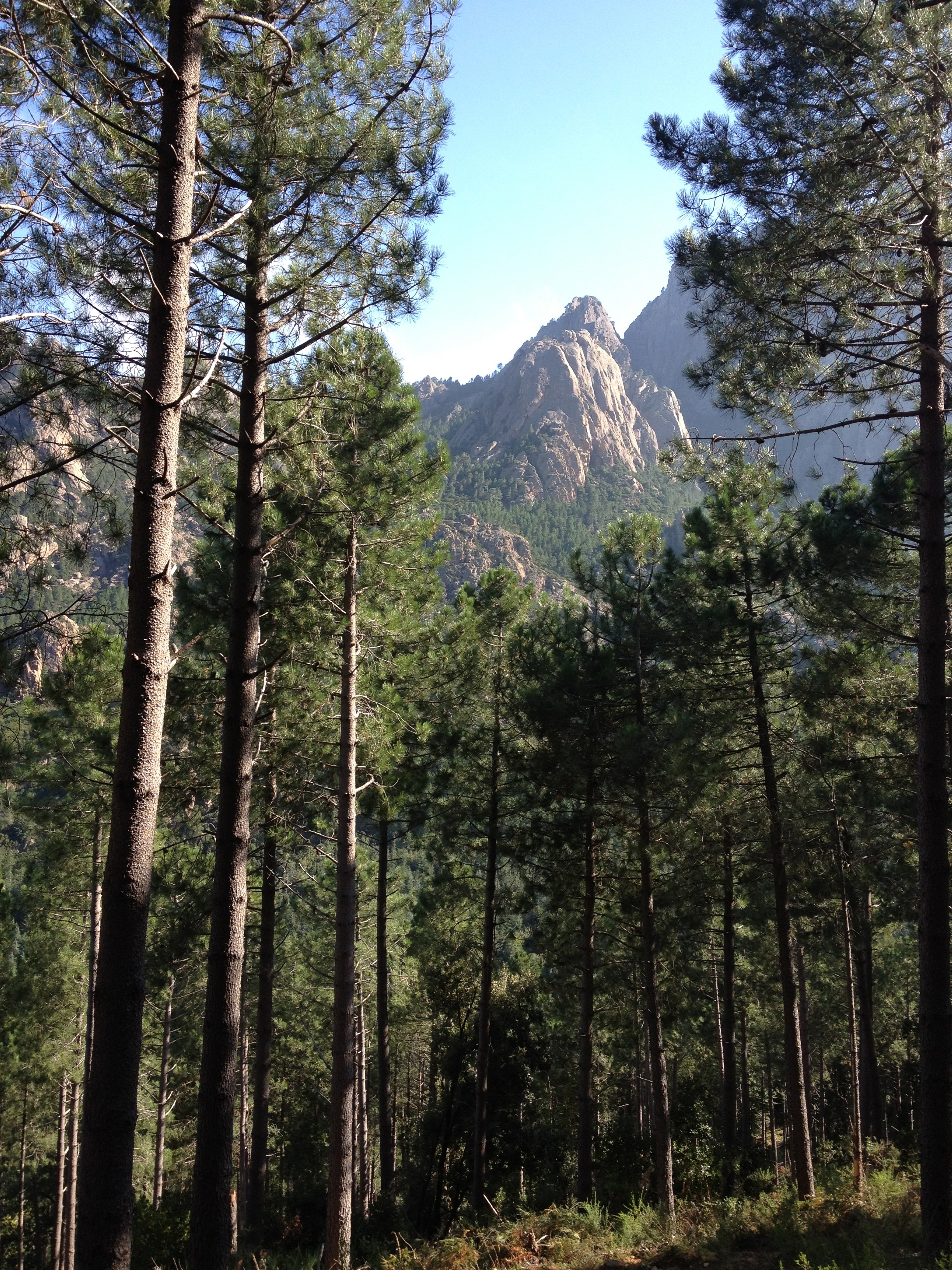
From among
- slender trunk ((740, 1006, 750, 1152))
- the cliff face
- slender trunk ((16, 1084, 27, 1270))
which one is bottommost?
slender trunk ((16, 1084, 27, 1270))

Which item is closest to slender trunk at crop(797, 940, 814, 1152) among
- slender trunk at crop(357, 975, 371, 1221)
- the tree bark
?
the tree bark

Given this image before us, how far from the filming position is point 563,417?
163625 mm

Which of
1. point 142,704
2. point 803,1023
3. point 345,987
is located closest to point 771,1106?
point 803,1023

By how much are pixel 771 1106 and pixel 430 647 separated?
2375cm

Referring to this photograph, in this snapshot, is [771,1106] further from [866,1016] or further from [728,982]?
[728,982]

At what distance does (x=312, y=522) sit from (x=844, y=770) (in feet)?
21.4

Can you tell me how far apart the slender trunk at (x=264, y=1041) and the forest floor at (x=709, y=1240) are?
2.76m

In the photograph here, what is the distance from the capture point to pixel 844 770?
8.72 meters

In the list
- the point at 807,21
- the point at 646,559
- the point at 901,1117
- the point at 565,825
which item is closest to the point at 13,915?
the point at 565,825

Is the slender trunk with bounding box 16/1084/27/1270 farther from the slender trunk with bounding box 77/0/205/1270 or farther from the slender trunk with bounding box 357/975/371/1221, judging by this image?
the slender trunk with bounding box 77/0/205/1270

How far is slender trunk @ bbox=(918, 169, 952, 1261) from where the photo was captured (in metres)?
5.38

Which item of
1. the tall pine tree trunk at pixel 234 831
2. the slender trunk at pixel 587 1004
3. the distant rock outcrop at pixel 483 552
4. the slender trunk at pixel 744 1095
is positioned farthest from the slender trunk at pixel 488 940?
the distant rock outcrop at pixel 483 552

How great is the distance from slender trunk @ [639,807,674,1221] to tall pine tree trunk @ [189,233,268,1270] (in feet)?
20.8

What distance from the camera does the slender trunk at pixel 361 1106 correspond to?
18266 mm
